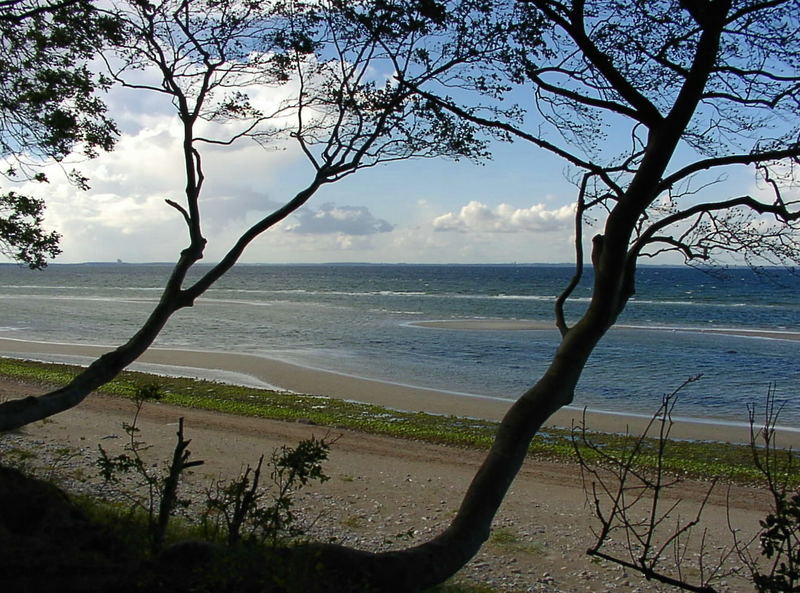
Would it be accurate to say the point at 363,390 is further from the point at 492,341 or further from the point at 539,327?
the point at 539,327

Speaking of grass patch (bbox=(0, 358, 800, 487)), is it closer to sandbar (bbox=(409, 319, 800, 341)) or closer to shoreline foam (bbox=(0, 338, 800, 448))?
shoreline foam (bbox=(0, 338, 800, 448))

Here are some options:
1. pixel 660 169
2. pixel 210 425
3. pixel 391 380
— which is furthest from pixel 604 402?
pixel 660 169

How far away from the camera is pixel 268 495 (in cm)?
980

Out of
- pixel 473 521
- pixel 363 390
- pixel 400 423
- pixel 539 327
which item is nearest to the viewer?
pixel 473 521

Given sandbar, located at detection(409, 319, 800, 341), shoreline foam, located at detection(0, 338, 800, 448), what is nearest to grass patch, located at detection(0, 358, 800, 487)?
shoreline foam, located at detection(0, 338, 800, 448)

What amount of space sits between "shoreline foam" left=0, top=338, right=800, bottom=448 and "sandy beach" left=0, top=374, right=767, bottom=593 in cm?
285

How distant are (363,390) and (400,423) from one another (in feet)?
17.2

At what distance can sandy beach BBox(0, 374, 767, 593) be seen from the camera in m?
7.89

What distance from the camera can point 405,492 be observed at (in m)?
10.7

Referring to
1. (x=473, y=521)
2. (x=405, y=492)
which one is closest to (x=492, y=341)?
(x=405, y=492)

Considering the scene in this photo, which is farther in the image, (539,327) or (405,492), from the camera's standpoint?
(539,327)

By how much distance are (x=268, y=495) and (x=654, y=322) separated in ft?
140

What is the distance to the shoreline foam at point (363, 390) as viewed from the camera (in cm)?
1719

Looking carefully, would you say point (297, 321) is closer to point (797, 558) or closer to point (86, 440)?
point (86, 440)
